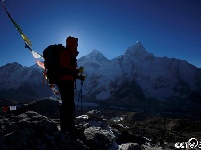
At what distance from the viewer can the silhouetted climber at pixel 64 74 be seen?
537cm

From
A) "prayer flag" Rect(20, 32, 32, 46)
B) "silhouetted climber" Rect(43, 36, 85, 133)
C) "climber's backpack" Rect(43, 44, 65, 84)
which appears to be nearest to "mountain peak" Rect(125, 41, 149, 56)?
"prayer flag" Rect(20, 32, 32, 46)

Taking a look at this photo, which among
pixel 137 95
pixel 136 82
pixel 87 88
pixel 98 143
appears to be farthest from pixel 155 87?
pixel 98 143

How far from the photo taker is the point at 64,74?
5.40 meters

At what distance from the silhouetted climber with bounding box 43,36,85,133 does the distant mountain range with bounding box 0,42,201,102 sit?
123 m

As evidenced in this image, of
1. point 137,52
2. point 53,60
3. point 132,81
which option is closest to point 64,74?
point 53,60

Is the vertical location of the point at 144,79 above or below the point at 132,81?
above

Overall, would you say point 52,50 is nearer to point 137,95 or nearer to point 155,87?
point 137,95

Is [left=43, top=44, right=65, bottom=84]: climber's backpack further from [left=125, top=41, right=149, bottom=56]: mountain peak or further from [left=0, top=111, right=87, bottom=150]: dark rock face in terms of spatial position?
[left=125, top=41, right=149, bottom=56]: mountain peak

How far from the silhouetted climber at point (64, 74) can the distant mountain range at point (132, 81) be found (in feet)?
404

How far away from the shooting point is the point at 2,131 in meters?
4.46

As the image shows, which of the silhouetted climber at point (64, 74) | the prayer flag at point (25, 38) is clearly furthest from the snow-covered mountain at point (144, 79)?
the silhouetted climber at point (64, 74)

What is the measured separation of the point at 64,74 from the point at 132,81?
15207 cm

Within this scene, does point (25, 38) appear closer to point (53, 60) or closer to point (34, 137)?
point (53, 60)

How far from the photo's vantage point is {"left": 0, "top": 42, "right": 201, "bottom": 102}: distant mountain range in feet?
451
